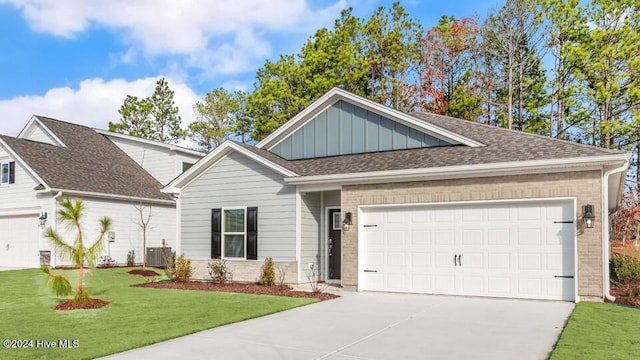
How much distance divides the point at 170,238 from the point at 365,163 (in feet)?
45.9

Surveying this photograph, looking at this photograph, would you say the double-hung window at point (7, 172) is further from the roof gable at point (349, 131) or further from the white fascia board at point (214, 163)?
the roof gable at point (349, 131)

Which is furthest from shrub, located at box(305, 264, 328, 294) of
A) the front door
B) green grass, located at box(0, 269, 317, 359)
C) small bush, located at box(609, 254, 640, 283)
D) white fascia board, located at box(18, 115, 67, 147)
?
white fascia board, located at box(18, 115, 67, 147)

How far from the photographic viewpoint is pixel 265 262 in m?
14.9

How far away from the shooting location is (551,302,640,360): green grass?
20.8ft

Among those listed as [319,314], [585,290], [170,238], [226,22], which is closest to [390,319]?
[319,314]

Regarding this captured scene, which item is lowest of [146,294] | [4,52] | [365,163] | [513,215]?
[146,294]

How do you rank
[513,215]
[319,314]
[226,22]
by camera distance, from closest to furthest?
[319,314], [513,215], [226,22]

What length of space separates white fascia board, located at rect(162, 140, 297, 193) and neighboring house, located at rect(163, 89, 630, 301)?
45 millimetres

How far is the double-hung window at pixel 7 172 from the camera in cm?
2187

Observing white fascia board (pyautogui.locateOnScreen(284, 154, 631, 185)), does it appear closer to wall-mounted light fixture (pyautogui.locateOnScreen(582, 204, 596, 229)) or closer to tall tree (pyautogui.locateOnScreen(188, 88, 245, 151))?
wall-mounted light fixture (pyautogui.locateOnScreen(582, 204, 596, 229))

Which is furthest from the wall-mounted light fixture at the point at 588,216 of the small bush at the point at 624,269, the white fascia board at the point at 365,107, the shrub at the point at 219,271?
the shrub at the point at 219,271

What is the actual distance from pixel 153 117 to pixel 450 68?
87.6 feet

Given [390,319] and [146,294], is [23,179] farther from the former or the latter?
[390,319]

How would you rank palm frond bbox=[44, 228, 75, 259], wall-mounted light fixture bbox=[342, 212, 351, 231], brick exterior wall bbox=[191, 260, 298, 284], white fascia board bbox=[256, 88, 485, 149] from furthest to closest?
brick exterior wall bbox=[191, 260, 298, 284]
white fascia board bbox=[256, 88, 485, 149]
wall-mounted light fixture bbox=[342, 212, 351, 231]
palm frond bbox=[44, 228, 75, 259]
